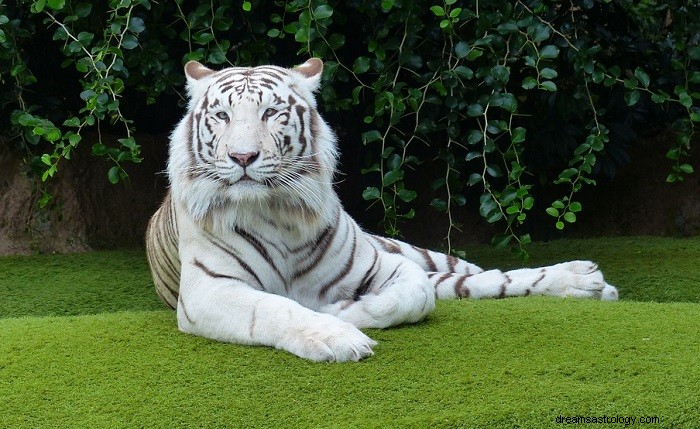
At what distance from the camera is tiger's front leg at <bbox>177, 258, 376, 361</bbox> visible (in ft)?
10.6

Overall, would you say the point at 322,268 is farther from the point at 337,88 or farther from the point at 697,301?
the point at 337,88

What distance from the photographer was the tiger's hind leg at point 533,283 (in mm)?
4469

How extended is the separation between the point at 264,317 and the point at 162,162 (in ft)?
12.2

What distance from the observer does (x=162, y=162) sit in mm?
6926

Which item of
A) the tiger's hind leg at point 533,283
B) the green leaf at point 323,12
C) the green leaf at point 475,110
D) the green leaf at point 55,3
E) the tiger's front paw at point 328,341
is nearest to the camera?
the tiger's front paw at point 328,341

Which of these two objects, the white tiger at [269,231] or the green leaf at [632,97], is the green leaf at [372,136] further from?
the green leaf at [632,97]

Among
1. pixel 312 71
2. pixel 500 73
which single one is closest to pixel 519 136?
pixel 500 73

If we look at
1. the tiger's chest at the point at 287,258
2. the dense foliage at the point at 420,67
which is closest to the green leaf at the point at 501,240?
the dense foliage at the point at 420,67

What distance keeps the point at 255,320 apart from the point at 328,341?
0.34m

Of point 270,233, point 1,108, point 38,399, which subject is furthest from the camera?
point 1,108

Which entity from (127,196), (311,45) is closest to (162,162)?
(127,196)

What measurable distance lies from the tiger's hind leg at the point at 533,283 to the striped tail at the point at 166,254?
1.21 metres

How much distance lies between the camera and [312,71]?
4152mm

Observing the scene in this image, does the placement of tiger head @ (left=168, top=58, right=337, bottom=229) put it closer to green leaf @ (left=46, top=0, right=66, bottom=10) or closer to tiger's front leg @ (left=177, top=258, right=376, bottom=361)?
tiger's front leg @ (left=177, top=258, right=376, bottom=361)
